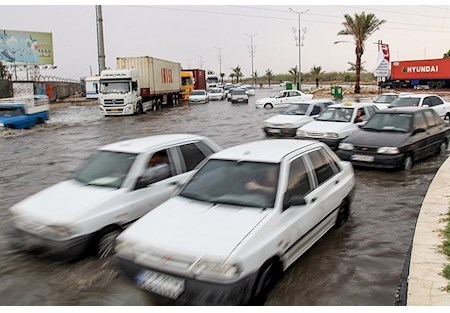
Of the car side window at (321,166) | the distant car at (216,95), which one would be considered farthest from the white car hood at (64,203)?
the distant car at (216,95)

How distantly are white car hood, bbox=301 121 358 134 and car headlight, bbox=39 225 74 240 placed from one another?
9405mm

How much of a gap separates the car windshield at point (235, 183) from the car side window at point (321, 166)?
0.85m

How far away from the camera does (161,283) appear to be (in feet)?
14.6

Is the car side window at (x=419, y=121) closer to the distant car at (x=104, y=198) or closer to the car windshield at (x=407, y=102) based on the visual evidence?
the distant car at (x=104, y=198)

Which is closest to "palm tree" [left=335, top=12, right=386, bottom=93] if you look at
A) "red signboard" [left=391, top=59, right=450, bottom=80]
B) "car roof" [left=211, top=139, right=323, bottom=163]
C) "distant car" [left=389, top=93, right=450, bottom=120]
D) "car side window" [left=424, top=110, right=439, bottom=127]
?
"red signboard" [left=391, top=59, right=450, bottom=80]

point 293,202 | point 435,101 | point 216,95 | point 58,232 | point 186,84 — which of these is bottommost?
point 58,232

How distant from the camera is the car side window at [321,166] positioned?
248 inches

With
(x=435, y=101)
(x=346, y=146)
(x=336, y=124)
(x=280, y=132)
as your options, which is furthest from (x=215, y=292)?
(x=435, y=101)

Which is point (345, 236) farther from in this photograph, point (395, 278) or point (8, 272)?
point (8, 272)

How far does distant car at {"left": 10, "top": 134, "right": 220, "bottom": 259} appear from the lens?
584 cm

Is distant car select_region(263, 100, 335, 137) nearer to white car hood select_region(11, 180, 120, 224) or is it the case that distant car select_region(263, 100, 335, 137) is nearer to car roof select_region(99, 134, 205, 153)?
car roof select_region(99, 134, 205, 153)

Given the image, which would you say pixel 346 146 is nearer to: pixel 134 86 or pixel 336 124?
pixel 336 124

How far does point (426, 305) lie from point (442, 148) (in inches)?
403

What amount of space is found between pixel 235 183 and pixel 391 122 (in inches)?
301
